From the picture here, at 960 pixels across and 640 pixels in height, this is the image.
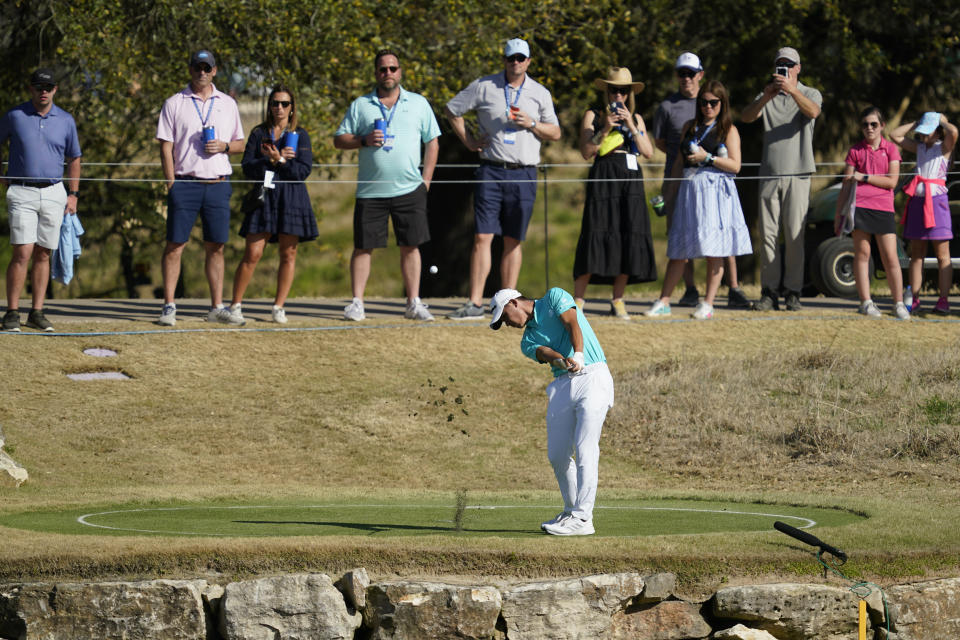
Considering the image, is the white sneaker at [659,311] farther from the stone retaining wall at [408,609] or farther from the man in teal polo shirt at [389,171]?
the stone retaining wall at [408,609]

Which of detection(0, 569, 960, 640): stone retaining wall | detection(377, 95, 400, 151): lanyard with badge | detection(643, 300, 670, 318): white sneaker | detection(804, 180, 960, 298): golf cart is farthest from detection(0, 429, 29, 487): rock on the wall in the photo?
detection(804, 180, 960, 298): golf cart

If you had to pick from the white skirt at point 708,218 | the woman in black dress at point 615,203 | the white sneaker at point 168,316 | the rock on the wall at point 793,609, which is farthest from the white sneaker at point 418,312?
the rock on the wall at point 793,609

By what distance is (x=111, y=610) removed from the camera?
8.48 m

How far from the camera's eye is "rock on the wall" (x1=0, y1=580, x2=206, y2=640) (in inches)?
332

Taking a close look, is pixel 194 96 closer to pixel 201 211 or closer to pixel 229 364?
pixel 201 211

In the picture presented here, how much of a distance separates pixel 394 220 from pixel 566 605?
662 cm

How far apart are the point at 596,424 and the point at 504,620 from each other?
1314 millimetres

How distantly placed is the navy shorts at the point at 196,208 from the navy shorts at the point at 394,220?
4.13 ft

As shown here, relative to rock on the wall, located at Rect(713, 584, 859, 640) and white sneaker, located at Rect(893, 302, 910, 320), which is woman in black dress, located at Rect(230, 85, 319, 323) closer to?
white sneaker, located at Rect(893, 302, 910, 320)

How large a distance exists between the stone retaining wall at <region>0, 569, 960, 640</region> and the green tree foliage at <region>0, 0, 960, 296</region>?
35.3 ft

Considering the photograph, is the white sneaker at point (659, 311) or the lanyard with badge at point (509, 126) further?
the white sneaker at point (659, 311)

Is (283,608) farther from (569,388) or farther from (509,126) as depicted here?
(509,126)

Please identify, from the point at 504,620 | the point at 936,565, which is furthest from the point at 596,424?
the point at 936,565

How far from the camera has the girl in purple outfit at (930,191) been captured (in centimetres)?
1533
